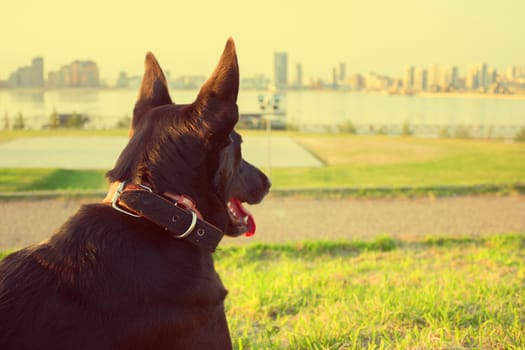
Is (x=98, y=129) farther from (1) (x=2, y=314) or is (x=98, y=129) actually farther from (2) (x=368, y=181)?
(1) (x=2, y=314)

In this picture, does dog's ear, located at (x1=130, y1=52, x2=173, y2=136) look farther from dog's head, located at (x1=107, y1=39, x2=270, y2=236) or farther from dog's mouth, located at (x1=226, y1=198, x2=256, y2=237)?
dog's mouth, located at (x1=226, y1=198, x2=256, y2=237)

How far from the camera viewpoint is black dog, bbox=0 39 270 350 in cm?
197

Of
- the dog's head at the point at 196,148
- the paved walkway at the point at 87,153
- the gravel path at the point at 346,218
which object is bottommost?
the gravel path at the point at 346,218

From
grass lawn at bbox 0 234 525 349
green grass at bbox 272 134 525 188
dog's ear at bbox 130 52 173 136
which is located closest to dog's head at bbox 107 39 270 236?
dog's ear at bbox 130 52 173 136

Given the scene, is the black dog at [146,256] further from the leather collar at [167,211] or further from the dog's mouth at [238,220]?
the dog's mouth at [238,220]

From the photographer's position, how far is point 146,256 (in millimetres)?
2146

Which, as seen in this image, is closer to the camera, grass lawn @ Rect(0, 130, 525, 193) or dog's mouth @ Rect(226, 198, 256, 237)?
dog's mouth @ Rect(226, 198, 256, 237)

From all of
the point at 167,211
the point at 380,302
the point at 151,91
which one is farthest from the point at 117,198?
the point at 380,302

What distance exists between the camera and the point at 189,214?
7.17 feet

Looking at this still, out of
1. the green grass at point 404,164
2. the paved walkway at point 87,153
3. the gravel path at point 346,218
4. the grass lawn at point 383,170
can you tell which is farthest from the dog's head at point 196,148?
the paved walkway at point 87,153

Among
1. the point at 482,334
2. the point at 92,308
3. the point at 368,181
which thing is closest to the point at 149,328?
the point at 92,308

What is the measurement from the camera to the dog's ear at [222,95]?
215cm

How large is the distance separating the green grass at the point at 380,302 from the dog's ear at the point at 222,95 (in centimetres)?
170

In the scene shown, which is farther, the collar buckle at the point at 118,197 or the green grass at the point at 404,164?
the green grass at the point at 404,164
